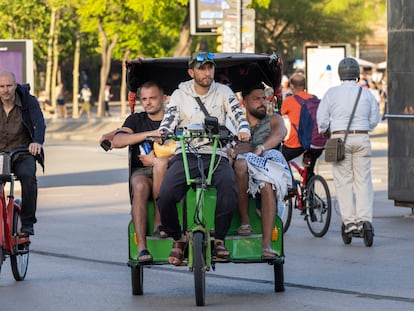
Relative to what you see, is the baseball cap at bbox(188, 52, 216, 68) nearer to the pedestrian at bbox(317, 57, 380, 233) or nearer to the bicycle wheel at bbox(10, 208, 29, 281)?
the bicycle wheel at bbox(10, 208, 29, 281)

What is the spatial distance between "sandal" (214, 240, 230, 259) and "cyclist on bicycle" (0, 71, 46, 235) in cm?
216

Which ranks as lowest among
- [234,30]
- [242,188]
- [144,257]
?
[144,257]

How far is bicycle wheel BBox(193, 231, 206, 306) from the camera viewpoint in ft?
30.0

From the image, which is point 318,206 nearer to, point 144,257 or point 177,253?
point 144,257


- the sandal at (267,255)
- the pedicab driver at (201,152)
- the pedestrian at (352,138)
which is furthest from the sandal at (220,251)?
the pedestrian at (352,138)

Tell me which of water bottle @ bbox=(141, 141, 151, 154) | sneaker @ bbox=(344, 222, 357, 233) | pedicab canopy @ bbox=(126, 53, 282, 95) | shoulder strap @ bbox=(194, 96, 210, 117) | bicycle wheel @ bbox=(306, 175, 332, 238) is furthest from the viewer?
bicycle wheel @ bbox=(306, 175, 332, 238)

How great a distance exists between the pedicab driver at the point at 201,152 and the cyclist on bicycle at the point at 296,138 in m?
5.27

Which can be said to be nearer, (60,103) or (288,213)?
(288,213)

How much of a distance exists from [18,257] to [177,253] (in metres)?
2.13

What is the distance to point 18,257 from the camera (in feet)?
36.5

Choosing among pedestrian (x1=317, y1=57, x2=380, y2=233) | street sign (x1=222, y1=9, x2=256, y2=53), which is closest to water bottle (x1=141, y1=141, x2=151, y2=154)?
pedestrian (x1=317, y1=57, x2=380, y2=233)

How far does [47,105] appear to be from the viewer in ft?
198

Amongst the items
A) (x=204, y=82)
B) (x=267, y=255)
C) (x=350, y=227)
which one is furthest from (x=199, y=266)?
(x=350, y=227)

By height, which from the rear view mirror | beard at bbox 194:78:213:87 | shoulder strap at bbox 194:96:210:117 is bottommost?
the rear view mirror
